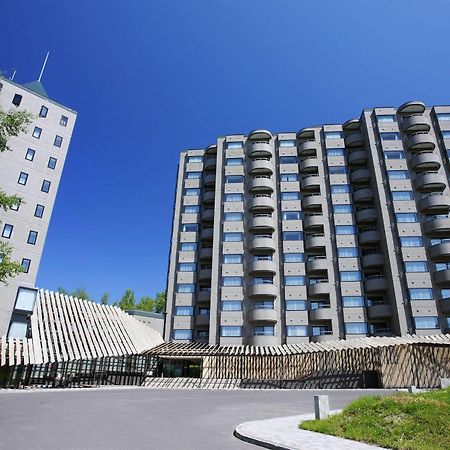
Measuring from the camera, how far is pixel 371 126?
176ft

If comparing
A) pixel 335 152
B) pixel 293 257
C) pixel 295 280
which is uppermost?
pixel 335 152

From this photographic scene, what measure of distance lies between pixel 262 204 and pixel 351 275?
53.4 ft

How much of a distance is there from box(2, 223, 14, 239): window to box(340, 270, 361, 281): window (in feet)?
128

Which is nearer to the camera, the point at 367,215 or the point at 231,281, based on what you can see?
the point at 231,281

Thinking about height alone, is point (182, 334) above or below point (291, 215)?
below

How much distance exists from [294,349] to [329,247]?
17.2m

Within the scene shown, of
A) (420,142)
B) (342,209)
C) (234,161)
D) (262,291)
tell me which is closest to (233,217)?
(234,161)

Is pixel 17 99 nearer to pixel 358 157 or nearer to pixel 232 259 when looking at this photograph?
pixel 232 259

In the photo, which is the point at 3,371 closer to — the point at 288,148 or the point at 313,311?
the point at 313,311

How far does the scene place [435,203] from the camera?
45938mm

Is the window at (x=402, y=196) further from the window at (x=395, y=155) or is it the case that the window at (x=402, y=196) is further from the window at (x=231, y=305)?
the window at (x=231, y=305)

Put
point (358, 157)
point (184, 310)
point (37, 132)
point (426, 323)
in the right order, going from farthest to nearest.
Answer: point (358, 157) < point (184, 310) < point (426, 323) < point (37, 132)

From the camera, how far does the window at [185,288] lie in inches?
2002

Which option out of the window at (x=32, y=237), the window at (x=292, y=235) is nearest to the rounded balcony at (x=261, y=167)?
the window at (x=292, y=235)
